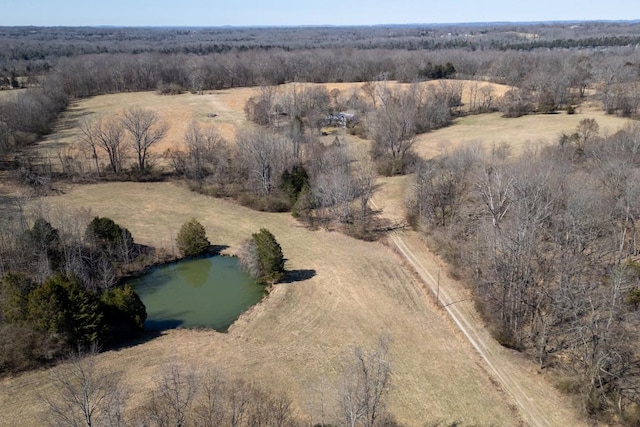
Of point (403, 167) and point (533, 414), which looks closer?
point (533, 414)

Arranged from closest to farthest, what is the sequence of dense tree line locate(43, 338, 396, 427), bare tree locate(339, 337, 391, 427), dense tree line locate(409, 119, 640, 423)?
bare tree locate(339, 337, 391, 427), dense tree line locate(43, 338, 396, 427), dense tree line locate(409, 119, 640, 423)

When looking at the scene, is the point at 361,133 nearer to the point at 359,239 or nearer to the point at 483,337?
the point at 359,239

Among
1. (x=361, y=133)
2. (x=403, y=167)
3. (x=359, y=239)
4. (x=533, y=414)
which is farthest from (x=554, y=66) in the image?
(x=533, y=414)

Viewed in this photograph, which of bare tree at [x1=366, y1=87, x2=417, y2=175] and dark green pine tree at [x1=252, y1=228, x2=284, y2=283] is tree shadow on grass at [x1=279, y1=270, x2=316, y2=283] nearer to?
dark green pine tree at [x1=252, y1=228, x2=284, y2=283]

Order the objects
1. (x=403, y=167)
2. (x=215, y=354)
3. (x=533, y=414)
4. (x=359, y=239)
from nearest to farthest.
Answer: (x=533, y=414), (x=215, y=354), (x=359, y=239), (x=403, y=167)

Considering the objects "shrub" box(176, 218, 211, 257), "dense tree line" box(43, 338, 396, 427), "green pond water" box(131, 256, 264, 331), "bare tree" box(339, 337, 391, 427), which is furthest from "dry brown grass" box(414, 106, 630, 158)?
"bare tree" box(339, 337, 391, 427)

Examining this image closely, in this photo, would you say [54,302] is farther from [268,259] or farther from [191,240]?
[191,240]

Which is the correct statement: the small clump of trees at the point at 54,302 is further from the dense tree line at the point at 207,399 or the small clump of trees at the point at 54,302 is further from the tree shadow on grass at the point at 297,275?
the tree shadow on grass at the point at 297,275
